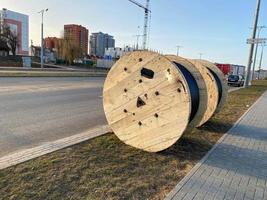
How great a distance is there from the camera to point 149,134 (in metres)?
5.07

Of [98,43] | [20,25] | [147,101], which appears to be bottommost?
[147,101]

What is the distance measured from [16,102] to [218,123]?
6963mm

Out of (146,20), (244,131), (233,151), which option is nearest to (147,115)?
(233,151)

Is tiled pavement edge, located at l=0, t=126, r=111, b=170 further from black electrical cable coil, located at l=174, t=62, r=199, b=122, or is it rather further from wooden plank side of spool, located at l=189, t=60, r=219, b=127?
wooden plank side of spool, located at l=189, t=60, r=219, b=127

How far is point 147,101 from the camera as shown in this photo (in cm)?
507

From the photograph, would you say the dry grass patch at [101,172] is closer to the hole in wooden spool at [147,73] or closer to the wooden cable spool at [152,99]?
the wooden cable spool at [152,99]

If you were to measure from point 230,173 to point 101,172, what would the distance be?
200cm

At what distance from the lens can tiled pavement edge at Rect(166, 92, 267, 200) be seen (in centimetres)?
368

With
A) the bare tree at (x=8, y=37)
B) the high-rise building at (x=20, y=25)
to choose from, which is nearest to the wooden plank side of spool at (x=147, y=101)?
the bare tree at (x=8, y=37)

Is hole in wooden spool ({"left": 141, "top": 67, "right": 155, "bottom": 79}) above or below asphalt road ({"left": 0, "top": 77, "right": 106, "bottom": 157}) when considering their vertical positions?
above

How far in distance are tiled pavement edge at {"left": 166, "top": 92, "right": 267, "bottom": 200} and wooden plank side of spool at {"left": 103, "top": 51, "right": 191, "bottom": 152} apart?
0.82 m

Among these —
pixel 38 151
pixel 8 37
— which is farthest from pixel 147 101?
pixel 8 37

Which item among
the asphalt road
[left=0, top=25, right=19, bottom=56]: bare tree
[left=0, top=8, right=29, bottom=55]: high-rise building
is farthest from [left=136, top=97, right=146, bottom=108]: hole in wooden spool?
[left=0, top=8, right=29, bottom=55]: high-rise building

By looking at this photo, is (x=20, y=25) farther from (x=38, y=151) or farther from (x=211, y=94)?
(x=38, y=151)
